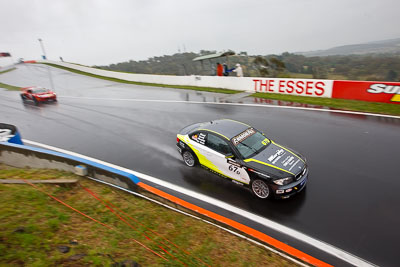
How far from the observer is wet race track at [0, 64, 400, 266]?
5.29 m

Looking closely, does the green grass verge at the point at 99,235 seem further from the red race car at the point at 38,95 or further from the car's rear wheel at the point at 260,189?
the red race car at the point at 38,95

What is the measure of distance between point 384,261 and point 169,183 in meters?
5.10

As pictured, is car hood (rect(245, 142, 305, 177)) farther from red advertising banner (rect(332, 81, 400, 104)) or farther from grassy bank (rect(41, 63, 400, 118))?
red advertising banner (rect(332, 81, 400, 104))

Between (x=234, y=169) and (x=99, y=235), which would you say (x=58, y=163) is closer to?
(x=99, y=235)

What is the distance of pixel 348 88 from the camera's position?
45.4 ft

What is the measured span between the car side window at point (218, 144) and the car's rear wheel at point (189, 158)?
0.83 metres

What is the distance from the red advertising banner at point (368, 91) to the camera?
12195 mm

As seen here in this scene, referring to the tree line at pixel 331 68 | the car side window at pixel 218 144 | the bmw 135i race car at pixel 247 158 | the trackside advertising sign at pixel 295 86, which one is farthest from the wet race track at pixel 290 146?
the tree line at pixel 331 68

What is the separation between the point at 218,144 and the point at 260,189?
5.41ft

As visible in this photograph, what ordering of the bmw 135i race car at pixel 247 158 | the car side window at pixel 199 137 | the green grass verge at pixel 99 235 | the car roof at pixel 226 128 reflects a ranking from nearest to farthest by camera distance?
the green grass verge at pixel 99 235
the bmw 135i race car at pixel 247 158
the car roof at pixel 226 128
the car side window at pixel 199 137

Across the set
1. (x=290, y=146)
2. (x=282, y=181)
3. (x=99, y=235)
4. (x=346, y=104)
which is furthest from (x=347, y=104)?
(x=99, y=235)

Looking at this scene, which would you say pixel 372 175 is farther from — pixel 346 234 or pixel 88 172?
pixel 88 172

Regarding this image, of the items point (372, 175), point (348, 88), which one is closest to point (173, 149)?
point (372, 175)

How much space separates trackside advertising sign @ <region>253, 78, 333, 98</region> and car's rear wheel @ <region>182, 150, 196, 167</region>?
10.8 metres
